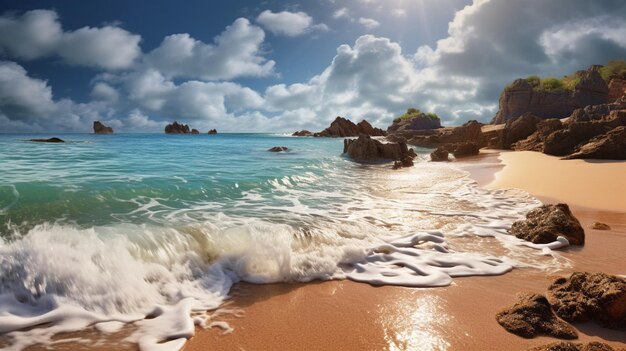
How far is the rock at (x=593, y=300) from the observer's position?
2.75 metres

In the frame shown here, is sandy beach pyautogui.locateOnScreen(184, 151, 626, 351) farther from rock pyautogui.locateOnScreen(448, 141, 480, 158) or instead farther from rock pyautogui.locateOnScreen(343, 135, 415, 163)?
rock pyautogui.locateOnScreen(448, 141, 480, 158)

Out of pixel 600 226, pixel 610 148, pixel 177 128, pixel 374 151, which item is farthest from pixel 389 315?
pixel 177 128

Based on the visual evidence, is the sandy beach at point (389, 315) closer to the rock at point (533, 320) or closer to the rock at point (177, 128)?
the rock at point (533, 320)

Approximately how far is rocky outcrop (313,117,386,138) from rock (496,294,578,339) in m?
89.7

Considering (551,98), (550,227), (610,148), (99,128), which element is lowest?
(550,227)

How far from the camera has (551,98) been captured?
57250 millimetres

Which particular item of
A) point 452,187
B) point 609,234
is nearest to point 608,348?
point 609,234

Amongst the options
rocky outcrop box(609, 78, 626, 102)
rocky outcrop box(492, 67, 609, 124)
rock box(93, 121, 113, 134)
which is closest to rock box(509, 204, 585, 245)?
rocky outcrop box(492, 67, 609, 124)

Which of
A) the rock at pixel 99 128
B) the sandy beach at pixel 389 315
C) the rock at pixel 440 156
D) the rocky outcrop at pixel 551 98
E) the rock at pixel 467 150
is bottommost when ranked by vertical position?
the sandy beach at pixel 389 315

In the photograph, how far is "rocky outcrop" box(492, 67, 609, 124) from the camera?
2084 inches

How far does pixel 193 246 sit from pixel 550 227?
547 centimetres

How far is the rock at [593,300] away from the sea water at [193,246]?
0.90m

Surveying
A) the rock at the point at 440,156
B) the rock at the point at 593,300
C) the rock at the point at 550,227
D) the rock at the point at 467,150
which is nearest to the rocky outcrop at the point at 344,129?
the rock at the point at 467,150

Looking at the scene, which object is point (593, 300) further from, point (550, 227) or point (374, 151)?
point (374, 151)
